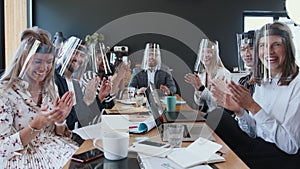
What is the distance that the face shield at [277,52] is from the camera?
1.49 m

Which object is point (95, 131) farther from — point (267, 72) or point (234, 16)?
point (234, 16)

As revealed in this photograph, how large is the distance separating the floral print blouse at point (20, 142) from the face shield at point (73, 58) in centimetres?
25

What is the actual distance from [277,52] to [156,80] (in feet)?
8.06

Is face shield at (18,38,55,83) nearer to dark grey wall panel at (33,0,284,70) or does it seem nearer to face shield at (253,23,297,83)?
face shield at (253,23,297,83)

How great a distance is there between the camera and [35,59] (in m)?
1.23

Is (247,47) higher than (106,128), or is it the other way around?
(247,47)

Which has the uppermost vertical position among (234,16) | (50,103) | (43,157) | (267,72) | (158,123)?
(234,16)

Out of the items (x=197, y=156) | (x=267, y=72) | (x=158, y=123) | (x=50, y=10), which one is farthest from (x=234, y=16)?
(x=197, y=156)

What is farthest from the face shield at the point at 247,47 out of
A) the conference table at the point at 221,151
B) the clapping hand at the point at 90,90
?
the clapping hand at the point at 90,90

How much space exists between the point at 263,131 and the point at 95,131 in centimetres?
85

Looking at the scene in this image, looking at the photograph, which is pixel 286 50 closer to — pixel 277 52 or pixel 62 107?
pixel 277 52

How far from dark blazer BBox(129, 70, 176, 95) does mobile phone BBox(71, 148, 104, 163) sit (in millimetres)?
2603

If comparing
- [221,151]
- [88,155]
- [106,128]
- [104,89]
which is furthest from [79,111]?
[221,151]

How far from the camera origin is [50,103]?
143 cm
